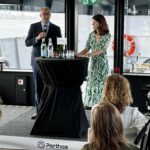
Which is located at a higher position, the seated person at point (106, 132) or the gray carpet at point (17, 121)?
the seated person at point (106, 132)

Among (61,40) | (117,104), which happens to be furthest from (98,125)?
(61,40)

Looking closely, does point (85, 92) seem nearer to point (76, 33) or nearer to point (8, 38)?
point (76, 33)

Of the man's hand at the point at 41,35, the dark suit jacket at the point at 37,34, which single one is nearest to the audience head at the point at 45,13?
the dark suit jacket at the point at 37,34

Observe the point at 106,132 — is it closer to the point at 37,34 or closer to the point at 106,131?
the point at 106,131

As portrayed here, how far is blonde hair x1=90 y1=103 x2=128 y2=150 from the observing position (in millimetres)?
1862

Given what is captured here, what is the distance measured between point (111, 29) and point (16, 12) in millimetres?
1622

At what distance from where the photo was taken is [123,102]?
268 centimetres

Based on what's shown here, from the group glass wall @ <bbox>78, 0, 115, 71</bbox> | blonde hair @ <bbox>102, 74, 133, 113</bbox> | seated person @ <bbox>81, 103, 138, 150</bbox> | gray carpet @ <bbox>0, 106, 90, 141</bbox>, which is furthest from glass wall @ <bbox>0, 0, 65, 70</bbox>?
seated person @ <bbox>81, 103, 138, 150</bbox>

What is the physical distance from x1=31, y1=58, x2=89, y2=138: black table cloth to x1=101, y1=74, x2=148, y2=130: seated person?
1.26 metres

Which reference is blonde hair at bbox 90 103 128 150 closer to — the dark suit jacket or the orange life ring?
the dark suit jacket

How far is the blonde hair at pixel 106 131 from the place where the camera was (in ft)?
6.11

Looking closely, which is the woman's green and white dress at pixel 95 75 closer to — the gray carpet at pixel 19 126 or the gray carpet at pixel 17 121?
the gray carpet at pixel 17 121

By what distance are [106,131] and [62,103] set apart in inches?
89.5

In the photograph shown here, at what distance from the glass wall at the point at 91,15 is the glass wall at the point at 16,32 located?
0.48 meters
